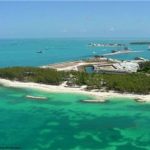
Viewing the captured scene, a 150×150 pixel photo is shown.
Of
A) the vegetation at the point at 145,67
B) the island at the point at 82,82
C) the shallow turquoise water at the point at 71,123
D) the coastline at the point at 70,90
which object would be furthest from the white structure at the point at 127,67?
the shallow turquoise water at the point at 71,123

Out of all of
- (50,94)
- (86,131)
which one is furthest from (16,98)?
(86,131)

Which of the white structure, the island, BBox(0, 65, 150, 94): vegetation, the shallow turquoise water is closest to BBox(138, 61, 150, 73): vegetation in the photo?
the white structure

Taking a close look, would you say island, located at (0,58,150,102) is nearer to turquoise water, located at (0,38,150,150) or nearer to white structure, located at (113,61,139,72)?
turquoise water, located at (0,38,150,150)

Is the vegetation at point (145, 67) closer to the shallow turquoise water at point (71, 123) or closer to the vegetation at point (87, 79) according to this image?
the vegetation at point (87, 79)

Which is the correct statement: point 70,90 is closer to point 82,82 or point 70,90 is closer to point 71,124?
point 82,82

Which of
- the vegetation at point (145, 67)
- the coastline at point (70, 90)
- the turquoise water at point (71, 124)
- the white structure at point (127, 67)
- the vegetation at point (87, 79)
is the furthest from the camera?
the white structure at point (127, 67)

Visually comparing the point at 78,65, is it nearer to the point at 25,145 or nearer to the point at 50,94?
the point at 50,94
